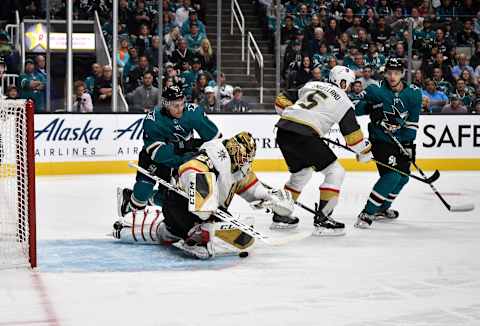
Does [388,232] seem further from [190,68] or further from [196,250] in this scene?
[190,68]

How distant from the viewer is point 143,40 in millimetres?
10680

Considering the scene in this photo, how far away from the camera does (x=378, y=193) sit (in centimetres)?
673

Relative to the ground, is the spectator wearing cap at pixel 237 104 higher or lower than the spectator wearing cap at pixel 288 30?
lower

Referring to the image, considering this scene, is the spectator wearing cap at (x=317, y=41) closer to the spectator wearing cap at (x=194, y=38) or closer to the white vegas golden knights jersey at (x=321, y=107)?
the spectator wearing cap at (x=194, y=38)

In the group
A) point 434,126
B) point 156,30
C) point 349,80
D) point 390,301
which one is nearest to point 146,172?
point 349,80

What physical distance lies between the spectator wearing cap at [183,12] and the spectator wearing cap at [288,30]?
1.12 metres

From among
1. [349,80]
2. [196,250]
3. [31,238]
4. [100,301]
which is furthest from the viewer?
[349,80]

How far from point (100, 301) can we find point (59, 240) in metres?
1.79

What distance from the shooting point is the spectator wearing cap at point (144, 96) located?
10555 mm

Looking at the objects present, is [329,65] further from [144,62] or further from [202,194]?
[202,194]

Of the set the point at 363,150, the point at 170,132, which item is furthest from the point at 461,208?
the point at 170,132

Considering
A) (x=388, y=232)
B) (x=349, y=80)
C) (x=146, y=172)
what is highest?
(x=349, y=80)

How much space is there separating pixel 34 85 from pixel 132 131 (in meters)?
1.13

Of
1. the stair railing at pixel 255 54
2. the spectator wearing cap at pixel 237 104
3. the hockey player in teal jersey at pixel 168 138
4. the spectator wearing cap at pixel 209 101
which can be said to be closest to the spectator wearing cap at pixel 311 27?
the stair railing at pixel 255 54
